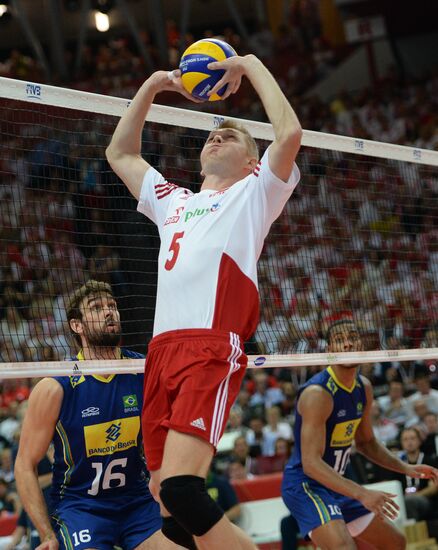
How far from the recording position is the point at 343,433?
284 inches

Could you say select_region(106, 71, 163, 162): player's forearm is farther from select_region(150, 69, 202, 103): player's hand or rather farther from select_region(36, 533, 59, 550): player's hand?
select_region(36, 533, 59, 550): player's hand

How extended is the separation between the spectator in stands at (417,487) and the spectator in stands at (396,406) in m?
2.13

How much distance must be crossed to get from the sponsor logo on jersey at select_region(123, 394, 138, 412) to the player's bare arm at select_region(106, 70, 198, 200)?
135 centimetres

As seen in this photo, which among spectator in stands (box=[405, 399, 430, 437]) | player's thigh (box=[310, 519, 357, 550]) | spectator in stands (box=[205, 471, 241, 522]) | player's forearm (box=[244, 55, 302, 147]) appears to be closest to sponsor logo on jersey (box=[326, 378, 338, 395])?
player's thigh (box=[310, 519, 357, 550])

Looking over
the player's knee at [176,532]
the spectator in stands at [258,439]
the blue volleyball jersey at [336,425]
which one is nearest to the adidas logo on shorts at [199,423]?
the player's knee at [176,532]

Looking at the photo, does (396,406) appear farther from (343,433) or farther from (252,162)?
(252,162)

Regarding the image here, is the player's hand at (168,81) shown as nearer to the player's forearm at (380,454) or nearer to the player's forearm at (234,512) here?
the player's forearm at (380,454)

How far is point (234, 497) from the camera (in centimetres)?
1005

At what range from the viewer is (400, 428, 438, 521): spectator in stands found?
10078mm

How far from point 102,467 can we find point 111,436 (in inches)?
7.4

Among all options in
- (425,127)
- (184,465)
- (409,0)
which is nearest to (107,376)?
(184,465)

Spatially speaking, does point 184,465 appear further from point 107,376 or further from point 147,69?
point 147,69

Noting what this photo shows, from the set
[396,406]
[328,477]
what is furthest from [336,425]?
[396,406]

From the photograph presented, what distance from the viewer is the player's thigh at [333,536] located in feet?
21.8
